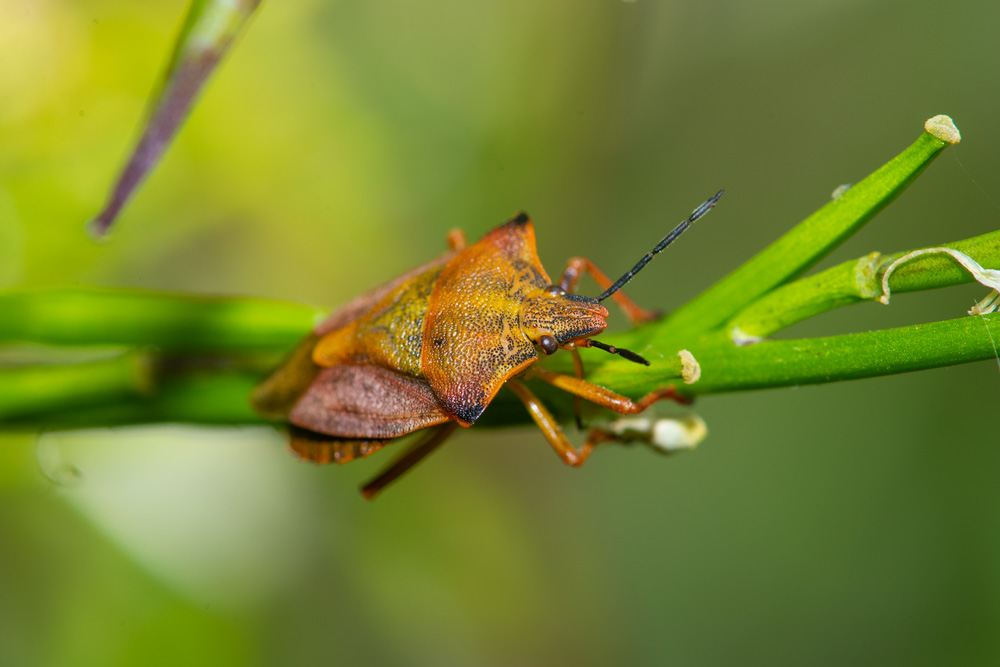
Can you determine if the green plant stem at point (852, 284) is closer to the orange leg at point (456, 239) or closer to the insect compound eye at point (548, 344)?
the insect compound eye at point (548, 344)

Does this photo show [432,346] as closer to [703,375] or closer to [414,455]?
[414,455]

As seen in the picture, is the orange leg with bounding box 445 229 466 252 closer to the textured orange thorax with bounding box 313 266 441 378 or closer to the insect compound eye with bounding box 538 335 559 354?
the textured orange thorax with bounding box 313 266 441 378

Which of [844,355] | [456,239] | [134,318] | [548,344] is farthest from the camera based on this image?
[456,239]

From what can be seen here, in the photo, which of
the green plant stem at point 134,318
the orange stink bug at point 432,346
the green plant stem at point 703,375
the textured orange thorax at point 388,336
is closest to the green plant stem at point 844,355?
the green plant stem at point 703,375

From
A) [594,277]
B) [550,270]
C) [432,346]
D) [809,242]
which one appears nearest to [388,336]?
[432,346]

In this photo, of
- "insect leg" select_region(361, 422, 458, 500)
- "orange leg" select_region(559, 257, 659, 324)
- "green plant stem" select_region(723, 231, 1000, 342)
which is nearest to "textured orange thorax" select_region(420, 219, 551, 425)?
"orange leg" select_region(559, 257, 659, 324)

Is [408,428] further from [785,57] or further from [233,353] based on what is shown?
[785,57]
